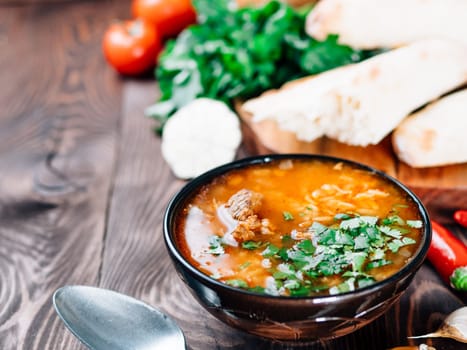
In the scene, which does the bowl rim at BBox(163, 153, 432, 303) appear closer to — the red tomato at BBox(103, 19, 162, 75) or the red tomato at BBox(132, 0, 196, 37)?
the red tomato at BBox(103, 19, 162, 75)


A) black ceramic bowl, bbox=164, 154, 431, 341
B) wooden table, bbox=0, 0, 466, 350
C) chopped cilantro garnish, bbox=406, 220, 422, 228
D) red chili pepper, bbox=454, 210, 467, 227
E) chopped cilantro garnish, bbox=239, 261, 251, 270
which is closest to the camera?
black ceramic bowl, bbox=164, 154, 431, 341

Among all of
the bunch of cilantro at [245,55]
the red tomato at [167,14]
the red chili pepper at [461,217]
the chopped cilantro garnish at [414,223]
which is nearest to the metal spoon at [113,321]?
the chopped cilantro garnish at [414,223]

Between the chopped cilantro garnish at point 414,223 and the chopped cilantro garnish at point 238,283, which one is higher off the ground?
the chopped cilantro garnish at point 238,283

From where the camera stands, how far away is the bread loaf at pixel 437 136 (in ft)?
7.73

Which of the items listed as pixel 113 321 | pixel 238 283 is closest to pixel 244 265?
pixel 238 283

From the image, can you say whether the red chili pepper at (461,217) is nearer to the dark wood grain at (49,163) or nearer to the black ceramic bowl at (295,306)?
the black ceramic bowl at (295,306)

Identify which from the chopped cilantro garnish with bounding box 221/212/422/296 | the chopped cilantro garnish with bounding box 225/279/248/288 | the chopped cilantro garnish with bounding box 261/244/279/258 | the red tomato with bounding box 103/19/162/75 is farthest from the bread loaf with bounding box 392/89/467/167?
the red tomato with bounding box 103/19/162/75

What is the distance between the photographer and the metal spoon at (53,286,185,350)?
1734mm

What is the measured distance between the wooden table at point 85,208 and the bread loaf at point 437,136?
252mm

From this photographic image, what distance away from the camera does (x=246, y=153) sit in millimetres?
2814

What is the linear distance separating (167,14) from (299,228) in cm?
253

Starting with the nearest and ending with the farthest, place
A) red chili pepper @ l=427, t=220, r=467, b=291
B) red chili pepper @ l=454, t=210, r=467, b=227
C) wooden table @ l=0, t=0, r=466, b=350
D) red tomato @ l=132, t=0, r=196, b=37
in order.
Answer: wooden table @ l=0, t=0, r=466, b=350
red chili pepper @ l=427, t=220, r=467, b=291
red chili pepper @ l=454, t=210, r=467, b=227
red tomato @ l=132, t=0, r=196, b=37

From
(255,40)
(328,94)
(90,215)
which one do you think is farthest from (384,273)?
(255,40)

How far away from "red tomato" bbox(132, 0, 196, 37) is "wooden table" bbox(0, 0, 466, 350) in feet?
1.25
